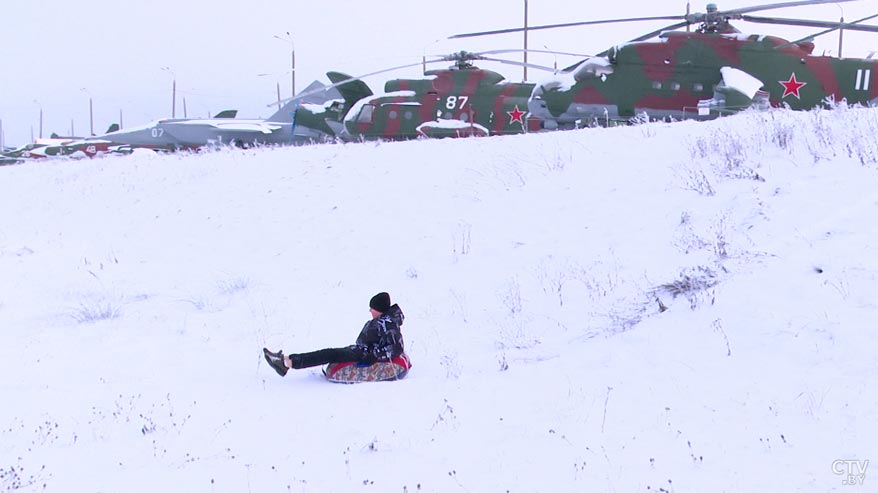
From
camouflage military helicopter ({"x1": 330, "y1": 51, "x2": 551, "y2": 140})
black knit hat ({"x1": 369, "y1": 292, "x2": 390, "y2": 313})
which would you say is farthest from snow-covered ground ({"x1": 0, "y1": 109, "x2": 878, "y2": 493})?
camouflage military helicopter ({"x1": 330, "y1": 51, "x2": 551, "y2": 140})

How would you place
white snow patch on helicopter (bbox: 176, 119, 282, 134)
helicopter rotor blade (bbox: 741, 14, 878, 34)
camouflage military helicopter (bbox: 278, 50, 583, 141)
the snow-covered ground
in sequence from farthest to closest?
white snow patch on helicopter (bbox: 176, 119, 282, 134) < camouflage military helicopter (bbox: 278, 50, 583, 141) < helicopter rotor blade (bbox: 741, 14, 878, 34) < the snow-covered ground

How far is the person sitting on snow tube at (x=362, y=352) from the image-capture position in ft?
23.1

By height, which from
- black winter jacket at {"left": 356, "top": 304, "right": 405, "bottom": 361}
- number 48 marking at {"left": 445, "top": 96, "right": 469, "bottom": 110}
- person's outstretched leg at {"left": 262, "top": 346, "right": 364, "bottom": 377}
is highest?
number 48 marking at {"left": 445, "top": 96, "right": 469, "bottom": 110}

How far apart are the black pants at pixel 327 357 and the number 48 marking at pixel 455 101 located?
51.1 ft

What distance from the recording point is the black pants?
7031 mm

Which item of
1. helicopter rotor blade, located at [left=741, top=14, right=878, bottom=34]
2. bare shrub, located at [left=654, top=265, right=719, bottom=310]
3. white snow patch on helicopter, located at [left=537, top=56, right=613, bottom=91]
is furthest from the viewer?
Answer: white snow patch on helicopter, located at [left=537, top=56, right=613, bottom=91]

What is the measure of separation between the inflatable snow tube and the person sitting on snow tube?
48mm

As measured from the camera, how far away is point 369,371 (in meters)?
7.05

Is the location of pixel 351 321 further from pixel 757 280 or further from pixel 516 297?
Result: pixel 757 280

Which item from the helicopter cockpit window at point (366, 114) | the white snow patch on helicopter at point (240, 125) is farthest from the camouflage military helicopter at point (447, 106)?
the white snow patch on helicopter at point (240, 125)

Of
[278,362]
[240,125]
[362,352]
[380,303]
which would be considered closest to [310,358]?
→ [278,362]

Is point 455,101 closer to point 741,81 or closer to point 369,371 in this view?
point 741,81

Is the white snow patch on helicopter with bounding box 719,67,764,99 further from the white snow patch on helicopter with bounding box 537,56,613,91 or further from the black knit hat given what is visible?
the black knit hat

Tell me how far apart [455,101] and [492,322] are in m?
14.4
